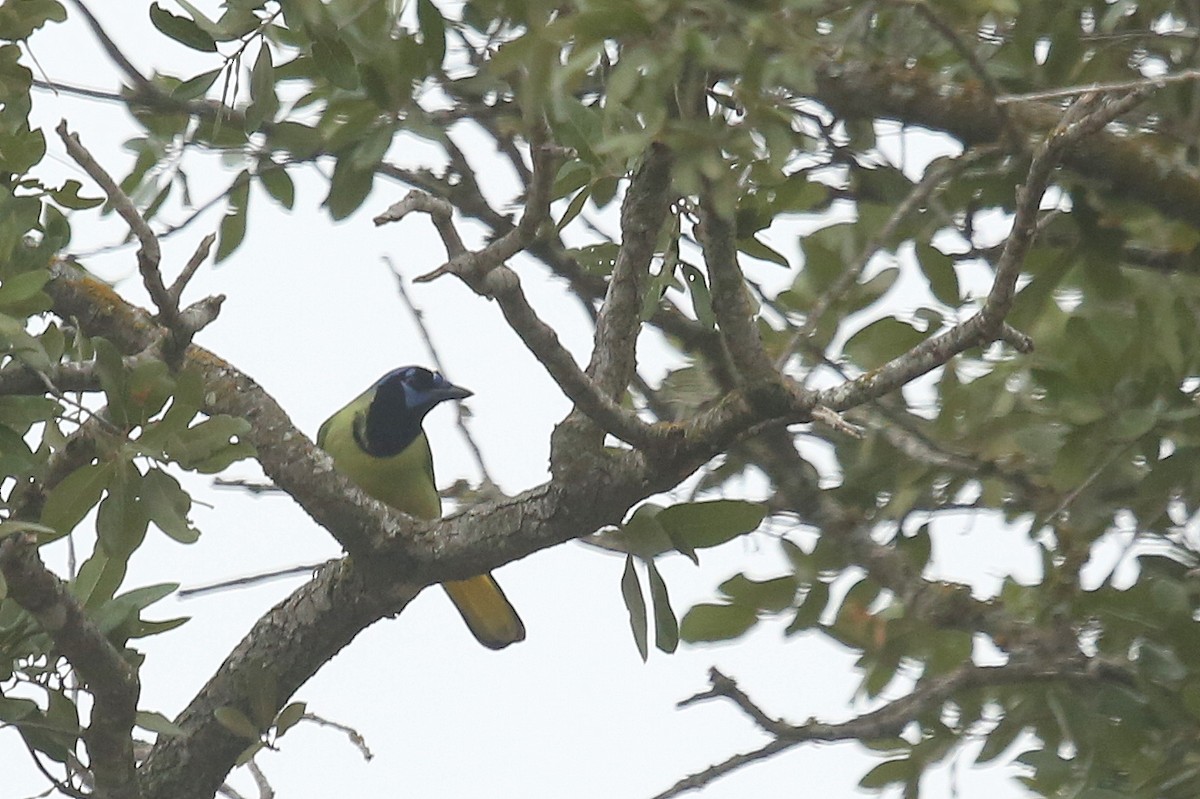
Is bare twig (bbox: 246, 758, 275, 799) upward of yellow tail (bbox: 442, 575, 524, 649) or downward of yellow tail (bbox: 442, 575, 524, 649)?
downward

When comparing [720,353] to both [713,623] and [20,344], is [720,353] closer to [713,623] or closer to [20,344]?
[713,623]

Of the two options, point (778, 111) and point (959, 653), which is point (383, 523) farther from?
point (959, 653)

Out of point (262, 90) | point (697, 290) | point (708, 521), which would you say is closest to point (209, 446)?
point (262, 90)

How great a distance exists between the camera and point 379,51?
2.55 metres

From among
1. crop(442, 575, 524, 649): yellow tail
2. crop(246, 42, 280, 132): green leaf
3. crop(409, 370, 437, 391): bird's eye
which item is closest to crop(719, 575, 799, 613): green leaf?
crop(246, 42, 280, 132): green leaf

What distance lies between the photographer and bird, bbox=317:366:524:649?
15.2 feet

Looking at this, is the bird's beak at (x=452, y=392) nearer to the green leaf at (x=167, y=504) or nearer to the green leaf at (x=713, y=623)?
the green leaf at (x=713, y=623)

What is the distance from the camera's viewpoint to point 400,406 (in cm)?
485

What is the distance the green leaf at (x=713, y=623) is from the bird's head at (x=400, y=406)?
1591 millimetres

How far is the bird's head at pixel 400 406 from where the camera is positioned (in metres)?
4.71

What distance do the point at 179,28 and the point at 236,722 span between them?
3.77ft

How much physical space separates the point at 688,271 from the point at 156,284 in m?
0.93

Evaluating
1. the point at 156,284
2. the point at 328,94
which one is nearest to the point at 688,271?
the point at 328,94

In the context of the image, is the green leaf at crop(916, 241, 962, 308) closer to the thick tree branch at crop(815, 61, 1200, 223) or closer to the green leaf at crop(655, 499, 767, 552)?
the thick tree branch at crop(815, 61, 1200, 223)
